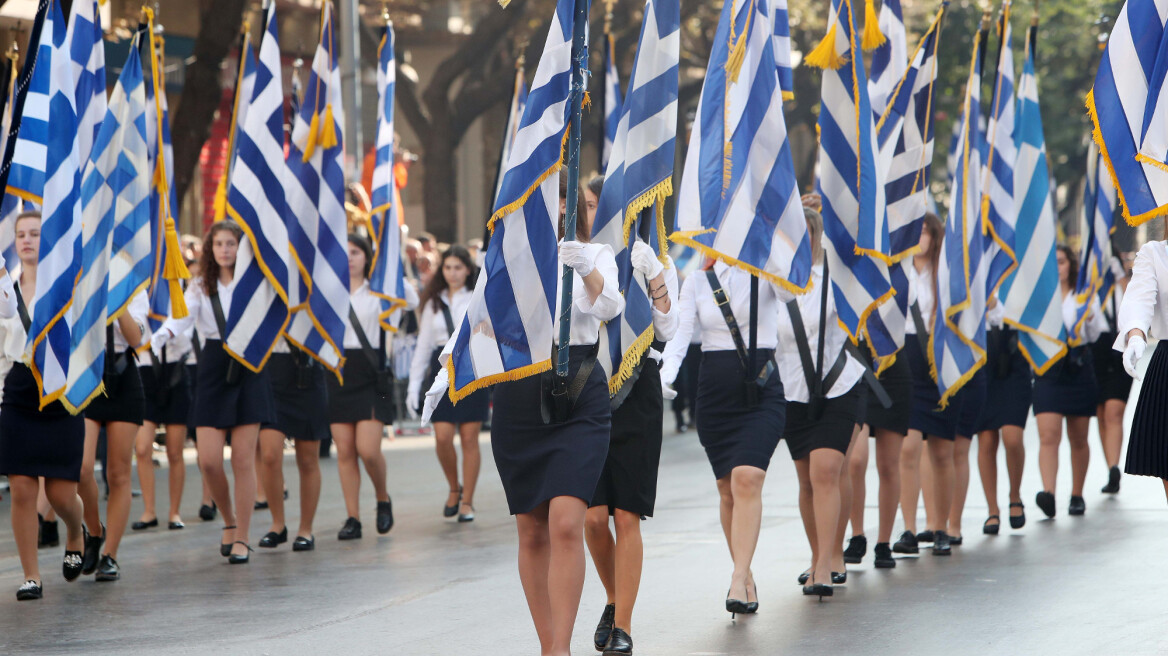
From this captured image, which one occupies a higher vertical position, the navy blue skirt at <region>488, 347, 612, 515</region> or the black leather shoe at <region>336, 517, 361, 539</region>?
the navy blue skirt at <region>488, 347, 612, 515</region>

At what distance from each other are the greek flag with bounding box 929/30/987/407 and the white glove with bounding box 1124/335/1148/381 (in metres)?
3.33

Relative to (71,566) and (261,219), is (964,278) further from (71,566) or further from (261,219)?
(71,566)

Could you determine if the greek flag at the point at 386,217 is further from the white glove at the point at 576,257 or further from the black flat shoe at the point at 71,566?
the white glove at the point at 576,257

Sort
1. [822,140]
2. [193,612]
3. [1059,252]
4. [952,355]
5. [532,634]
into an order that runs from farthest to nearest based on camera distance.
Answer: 1. [1059,252]
2. [952,355]
3. [822,140]
4. [193,612]
5. [532,634]

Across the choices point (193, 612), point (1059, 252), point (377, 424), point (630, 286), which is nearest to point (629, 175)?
point (630, 286)

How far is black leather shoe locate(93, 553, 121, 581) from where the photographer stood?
8.45m

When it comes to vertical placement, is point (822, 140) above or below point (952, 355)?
above

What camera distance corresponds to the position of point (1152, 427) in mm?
6059

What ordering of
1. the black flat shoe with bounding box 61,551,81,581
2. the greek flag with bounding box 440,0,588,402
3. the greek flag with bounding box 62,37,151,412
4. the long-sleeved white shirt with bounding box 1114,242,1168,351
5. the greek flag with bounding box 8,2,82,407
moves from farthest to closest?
the black flat shoe with bounding box 61,551,81,581
the greek flag with bounding box 62,37,151,412
the greek flag with bounding box 8,2,82,407
the long-sleeved white shirt with bounding box 1114,242,1168,351
the greek flag with bounding box 440,0,588,402

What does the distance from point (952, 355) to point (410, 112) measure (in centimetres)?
1731

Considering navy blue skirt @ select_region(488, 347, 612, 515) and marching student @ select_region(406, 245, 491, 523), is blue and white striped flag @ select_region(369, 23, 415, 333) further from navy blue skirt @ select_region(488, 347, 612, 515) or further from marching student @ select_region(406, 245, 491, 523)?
navy blue skirt @ select_region(488, 347, 612, 515)

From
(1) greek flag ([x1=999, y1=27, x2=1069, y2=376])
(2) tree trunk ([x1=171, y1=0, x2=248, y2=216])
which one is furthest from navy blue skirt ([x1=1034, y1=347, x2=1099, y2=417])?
(2) tree trunk ([x1=171, y1=0, x2=248, y2=216])

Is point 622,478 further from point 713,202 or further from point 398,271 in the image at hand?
point 398,271

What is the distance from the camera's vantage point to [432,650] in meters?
6.40
